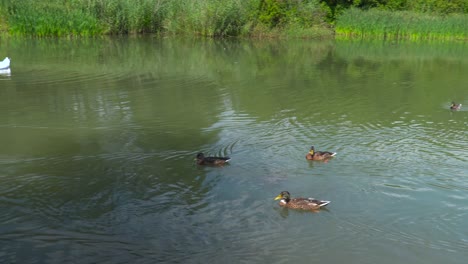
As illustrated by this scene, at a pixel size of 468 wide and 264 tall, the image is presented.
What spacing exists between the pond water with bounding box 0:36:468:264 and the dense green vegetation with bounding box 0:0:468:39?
46.9 feet

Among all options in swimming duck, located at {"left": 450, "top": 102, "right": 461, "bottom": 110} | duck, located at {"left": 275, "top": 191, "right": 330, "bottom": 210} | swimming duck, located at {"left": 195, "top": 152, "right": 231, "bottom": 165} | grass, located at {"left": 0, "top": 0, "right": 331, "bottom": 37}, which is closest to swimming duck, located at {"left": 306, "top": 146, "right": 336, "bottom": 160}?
swimming duck, located at {"left": 195, "top": 152, "right": 231, "bottom": 165}

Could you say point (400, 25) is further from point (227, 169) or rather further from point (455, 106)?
point (227, 169)

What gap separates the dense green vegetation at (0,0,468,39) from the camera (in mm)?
30984

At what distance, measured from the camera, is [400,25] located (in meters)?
37.2

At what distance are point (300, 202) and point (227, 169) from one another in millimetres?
1980

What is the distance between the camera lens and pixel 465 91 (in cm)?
1667

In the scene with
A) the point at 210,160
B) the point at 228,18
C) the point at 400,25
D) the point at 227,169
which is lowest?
the point at 227,169

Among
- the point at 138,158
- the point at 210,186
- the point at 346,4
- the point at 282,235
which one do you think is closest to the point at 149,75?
the point at 138,158

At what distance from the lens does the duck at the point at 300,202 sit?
720 cm

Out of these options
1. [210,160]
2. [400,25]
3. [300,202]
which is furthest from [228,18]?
[300,202]

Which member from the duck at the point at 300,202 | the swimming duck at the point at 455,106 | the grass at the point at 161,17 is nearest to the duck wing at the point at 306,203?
the duck at the point at 300,202

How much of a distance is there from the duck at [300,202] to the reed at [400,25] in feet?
107

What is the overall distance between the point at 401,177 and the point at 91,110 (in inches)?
313

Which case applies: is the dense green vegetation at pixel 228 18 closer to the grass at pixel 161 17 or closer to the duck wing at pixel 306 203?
the grass at pixel 161 17
